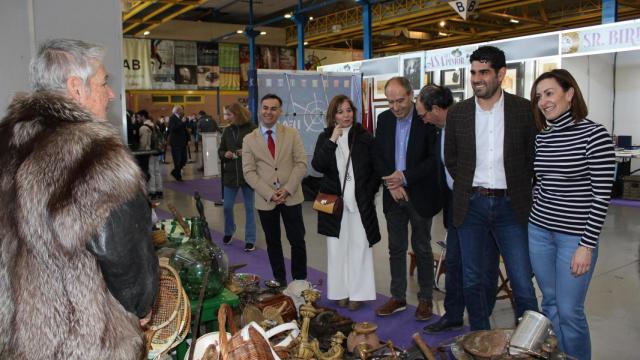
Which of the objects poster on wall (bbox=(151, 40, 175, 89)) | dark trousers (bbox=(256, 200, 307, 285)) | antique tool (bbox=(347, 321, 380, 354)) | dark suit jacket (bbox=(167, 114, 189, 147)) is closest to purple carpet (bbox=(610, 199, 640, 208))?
dark trousers (bbox=(256, 200, 307, 285))

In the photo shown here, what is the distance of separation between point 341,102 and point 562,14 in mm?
16272

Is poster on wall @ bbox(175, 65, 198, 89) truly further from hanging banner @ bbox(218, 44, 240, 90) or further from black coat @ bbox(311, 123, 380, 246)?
black coat @ bbox(311, 123, 380, 246)

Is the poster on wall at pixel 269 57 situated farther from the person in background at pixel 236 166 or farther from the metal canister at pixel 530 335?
the metal canister at pixel 530 335

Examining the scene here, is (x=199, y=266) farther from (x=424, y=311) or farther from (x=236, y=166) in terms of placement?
(x=236, y=166)

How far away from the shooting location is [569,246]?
7.73 feet

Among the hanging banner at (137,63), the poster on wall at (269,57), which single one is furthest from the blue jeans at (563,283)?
the poster on wall at (269,57)

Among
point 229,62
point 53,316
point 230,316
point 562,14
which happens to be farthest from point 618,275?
point 229,62

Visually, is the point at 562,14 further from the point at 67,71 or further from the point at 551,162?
the point at 67,71

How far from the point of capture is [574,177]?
2.34m

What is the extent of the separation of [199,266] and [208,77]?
2118 centimetres

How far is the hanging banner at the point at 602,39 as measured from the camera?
21.7ft

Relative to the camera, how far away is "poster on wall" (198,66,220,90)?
2255cm

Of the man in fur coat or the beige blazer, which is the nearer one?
the man in fur coat

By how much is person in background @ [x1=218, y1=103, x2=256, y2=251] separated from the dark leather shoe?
2683mm
